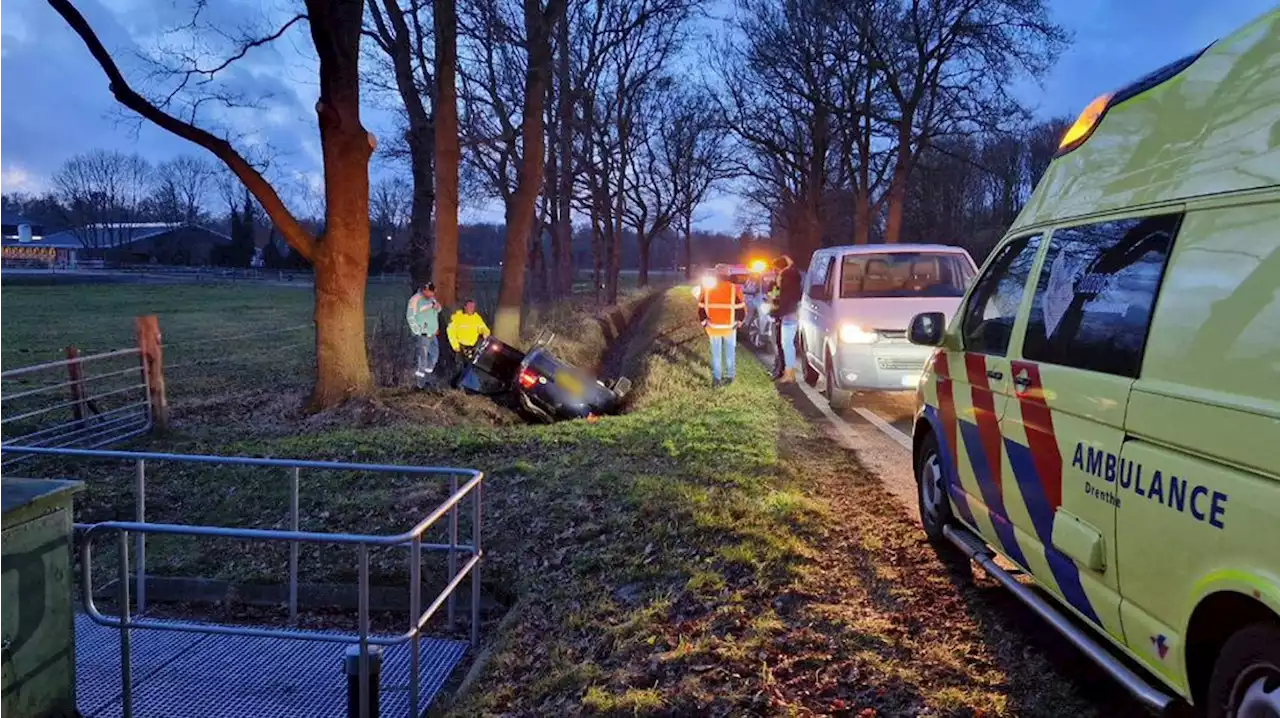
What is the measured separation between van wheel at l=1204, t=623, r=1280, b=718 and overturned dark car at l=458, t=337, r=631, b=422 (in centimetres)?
1044

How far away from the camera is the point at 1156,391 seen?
299 cm

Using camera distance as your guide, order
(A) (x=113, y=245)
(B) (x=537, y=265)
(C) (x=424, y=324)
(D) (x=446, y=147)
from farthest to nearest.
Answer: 1. (A) (x=113, y=245)
2. (B) (x=537, y=265)
3. (D) (x=446, y=147)
4. (C) (x=424, y=324)

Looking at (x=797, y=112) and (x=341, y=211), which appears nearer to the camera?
(x=341, y=211)

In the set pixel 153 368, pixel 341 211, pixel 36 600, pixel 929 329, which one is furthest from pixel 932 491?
pixel 153 368

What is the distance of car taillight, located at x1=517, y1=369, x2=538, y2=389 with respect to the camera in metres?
13.0

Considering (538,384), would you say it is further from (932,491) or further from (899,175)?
(899,175)

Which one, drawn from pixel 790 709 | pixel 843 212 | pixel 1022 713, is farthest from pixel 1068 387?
pixel 843 212

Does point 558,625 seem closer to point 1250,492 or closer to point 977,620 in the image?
point 977,620

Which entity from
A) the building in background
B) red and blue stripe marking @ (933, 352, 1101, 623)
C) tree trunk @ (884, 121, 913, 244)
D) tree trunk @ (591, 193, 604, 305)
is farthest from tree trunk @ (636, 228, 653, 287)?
the building in background

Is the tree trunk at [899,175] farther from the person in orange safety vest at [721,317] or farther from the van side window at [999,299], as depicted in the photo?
the van side window at [999,299]

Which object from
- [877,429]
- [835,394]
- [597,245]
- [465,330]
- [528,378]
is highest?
[597,245]

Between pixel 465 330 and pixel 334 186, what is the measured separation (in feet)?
13.7

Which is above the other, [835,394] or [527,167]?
[527,167]

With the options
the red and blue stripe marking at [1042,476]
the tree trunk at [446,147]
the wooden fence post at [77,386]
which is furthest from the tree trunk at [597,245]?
the red and blue stripe marking at [1042,476]
